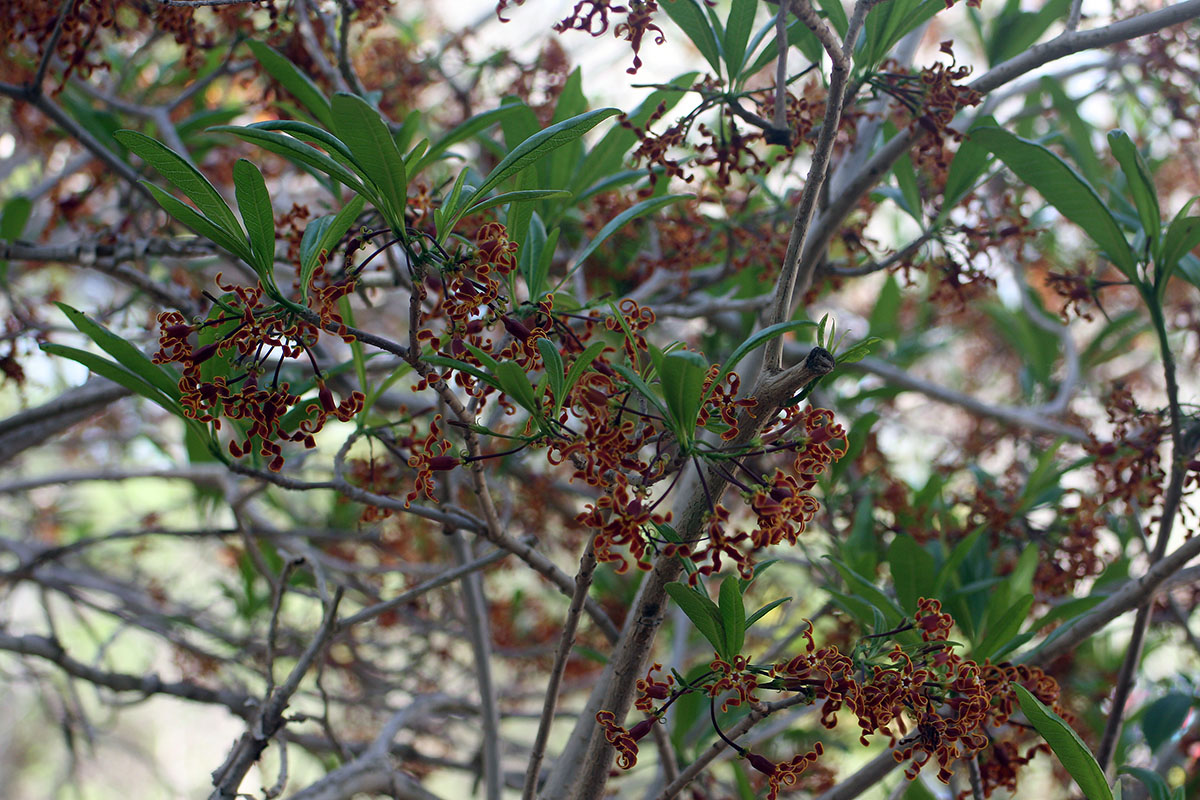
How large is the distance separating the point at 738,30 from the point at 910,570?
0.86 metres

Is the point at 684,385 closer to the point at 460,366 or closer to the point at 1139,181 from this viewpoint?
the point at 460,366

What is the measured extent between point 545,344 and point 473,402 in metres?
0.17

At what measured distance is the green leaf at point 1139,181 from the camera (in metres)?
1.29

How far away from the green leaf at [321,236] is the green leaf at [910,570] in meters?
0.94

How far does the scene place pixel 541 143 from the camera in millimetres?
873

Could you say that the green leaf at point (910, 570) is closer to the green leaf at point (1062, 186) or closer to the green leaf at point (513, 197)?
the green leaf at point (1062, 186)

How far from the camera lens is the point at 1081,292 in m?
1.49

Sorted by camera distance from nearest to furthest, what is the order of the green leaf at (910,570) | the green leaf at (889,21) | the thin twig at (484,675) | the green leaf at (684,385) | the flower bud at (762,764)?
the green leaf at (684,385) → the flower bud at (762,764) → the green leaf at (889,21) → the green leaf at (910,570) → the thin twig at (484,675)

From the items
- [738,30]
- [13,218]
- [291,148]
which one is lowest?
[291,148]

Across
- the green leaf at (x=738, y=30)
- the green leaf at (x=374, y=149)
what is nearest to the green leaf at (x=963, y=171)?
the green leaf at (x=738, y=30)

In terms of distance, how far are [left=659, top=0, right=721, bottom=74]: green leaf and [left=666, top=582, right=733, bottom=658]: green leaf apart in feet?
2.44

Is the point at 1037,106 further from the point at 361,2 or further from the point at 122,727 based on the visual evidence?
the point at 122,727

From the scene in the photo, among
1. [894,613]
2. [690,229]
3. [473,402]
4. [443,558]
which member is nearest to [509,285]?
[473,402]

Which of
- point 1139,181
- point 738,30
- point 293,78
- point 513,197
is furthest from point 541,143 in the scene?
point 1139,181
